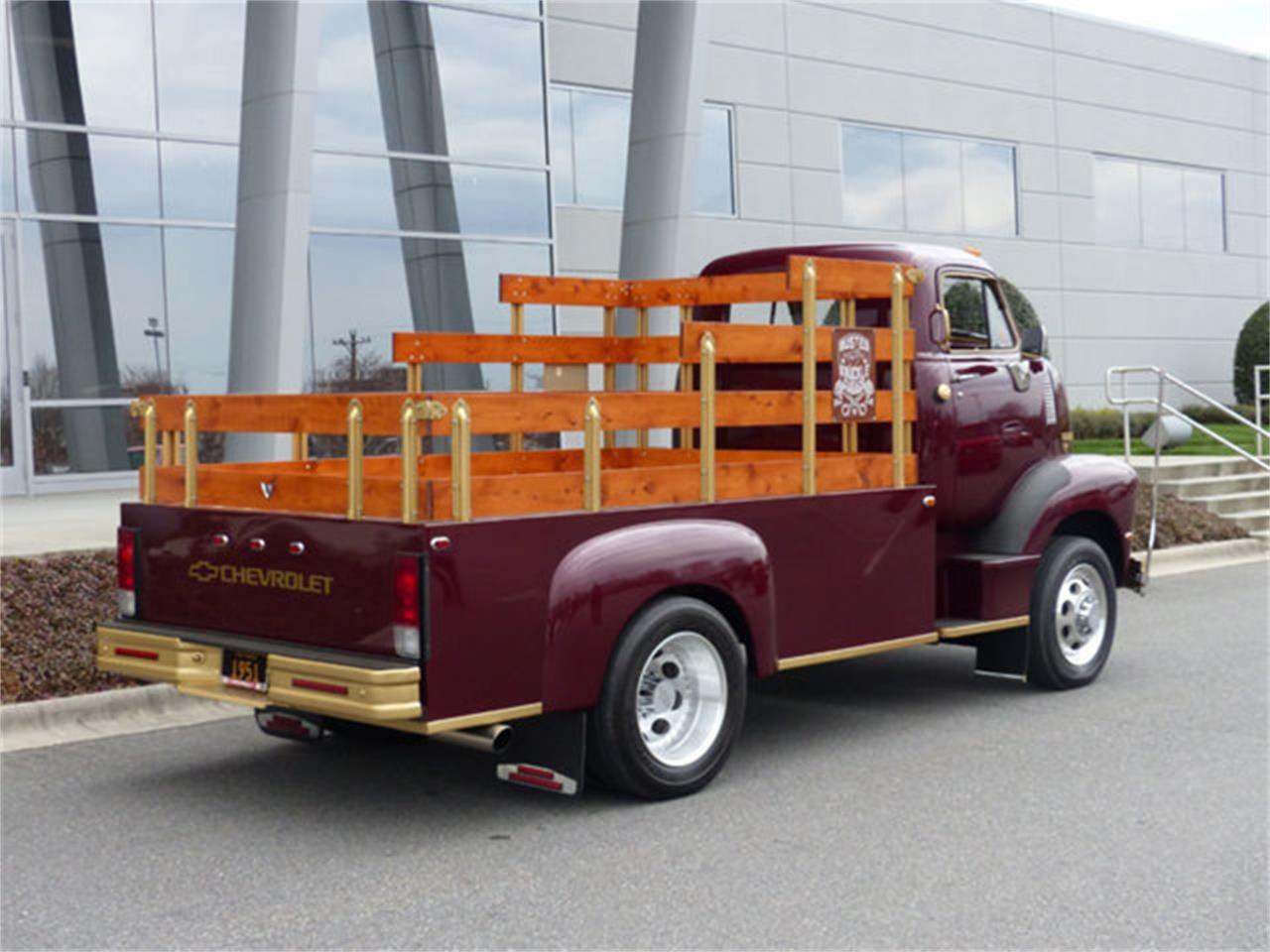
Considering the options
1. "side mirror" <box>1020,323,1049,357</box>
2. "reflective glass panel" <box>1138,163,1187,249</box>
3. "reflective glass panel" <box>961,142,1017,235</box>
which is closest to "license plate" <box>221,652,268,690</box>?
"side mirror" <box>1020,323,1049,357</box>

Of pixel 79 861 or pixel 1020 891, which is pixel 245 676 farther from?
pixel 1020 891

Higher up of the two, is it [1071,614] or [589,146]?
[589,146]

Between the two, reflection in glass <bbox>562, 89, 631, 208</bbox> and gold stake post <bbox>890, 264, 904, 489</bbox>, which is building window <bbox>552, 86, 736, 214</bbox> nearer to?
reflection in glass <bbox>562, 89, 631, 208</bbox>

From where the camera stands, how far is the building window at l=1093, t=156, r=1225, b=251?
30094mm

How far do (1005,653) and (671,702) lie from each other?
270 cm

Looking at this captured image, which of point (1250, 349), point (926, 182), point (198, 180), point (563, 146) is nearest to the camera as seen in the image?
point (198, 180)

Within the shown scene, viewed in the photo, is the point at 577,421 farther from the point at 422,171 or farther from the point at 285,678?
the point at 422,171

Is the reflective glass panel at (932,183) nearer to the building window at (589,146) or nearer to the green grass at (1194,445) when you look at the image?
the green grass at (1194,445)

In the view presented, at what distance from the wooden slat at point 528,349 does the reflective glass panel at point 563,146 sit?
1303cm

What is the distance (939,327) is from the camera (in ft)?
26.3

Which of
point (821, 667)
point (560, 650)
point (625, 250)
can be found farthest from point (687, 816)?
point (625, 250)

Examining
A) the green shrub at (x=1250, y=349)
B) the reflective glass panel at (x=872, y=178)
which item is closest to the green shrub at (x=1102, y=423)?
Result: the reflective glass panel at (x=872, y=178)

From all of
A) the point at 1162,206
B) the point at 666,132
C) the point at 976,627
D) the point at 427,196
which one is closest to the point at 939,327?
the point at 976,627

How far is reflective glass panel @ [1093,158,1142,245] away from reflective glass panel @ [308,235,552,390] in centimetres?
1351
